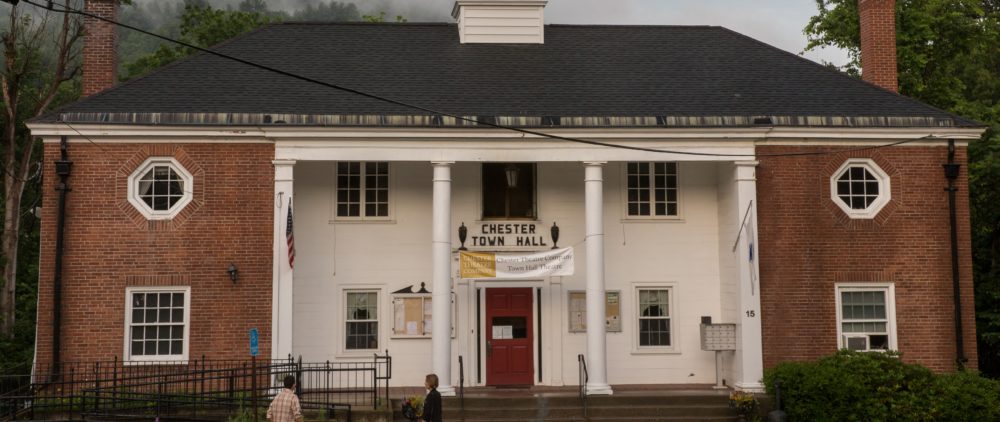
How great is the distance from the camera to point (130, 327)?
1784 centimetres

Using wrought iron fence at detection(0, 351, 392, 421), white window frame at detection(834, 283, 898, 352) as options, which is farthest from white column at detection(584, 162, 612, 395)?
white window frame at detection(834, 283, 898, 352)

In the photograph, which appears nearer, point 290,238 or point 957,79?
point 290,238

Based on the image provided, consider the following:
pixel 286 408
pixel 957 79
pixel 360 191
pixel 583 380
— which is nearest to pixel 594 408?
pixel 583 380

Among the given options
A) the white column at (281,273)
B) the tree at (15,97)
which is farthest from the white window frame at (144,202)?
the tree at (15,97)

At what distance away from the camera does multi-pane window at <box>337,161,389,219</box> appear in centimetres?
1977

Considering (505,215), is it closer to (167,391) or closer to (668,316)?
(668,316)

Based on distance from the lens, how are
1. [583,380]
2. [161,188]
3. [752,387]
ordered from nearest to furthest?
[752,387] < [161,188] < [583,380]

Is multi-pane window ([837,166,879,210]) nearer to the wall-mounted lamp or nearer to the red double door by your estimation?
the red double door

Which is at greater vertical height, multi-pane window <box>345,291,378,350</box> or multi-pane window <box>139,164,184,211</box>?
multi-pane window <box>139,164,184,211</box>

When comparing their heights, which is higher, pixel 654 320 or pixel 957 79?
pixel 957 79

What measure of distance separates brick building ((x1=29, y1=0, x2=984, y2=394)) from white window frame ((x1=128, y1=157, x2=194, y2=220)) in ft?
0.14

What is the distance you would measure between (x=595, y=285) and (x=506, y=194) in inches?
120

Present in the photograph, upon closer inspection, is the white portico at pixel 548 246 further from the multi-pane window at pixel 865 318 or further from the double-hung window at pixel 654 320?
the multi-pane window at pixel 865 318

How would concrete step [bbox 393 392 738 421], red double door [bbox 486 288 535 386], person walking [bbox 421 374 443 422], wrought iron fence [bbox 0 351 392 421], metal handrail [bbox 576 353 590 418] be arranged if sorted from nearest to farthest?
1. person walking [bbox 421 374 443 422]
2. wrought iron fence [bbox 0 351 392 421]
3. concrete step [bbox 393 392 738 421]
4. metal handrail [bbox 576 353 590 418]
5. red double door [bbox 486 288 535 386]
